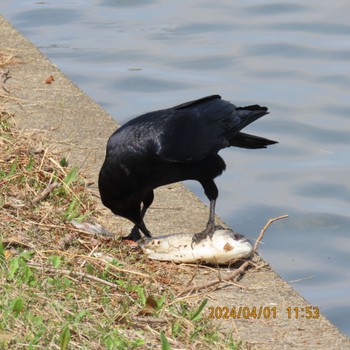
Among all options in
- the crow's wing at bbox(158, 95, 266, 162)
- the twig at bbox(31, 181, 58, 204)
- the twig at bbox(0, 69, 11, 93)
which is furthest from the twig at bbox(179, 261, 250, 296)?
the twig at bbox(0, 69, 11, 93)

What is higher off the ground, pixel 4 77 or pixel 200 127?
pixel 200 127

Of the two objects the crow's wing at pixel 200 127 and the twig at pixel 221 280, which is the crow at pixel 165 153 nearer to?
the crow's wing at pixel 200 127

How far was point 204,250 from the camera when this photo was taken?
482cm

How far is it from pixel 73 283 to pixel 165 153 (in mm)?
971

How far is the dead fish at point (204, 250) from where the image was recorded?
4.80 meters

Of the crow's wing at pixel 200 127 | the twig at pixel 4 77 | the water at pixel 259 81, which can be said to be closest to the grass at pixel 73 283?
the crow's wing at pixel 200 127

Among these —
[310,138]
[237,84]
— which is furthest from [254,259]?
[237,84]

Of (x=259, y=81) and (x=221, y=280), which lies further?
(x=259, y=81)

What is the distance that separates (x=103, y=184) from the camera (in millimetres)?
4703

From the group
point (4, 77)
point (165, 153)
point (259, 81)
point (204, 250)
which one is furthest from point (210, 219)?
point (259, 81)

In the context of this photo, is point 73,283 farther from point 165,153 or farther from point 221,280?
point 165,153

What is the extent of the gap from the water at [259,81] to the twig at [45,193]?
4.51 ft

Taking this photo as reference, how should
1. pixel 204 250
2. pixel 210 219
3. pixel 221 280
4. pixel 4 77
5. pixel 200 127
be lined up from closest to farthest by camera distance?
1. pixel 221 280
2. pixel 204 250
3. pixel 210 219
4. pixel 200 127
5. pixel 4 77

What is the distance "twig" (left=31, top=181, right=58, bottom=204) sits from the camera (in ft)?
16.9
